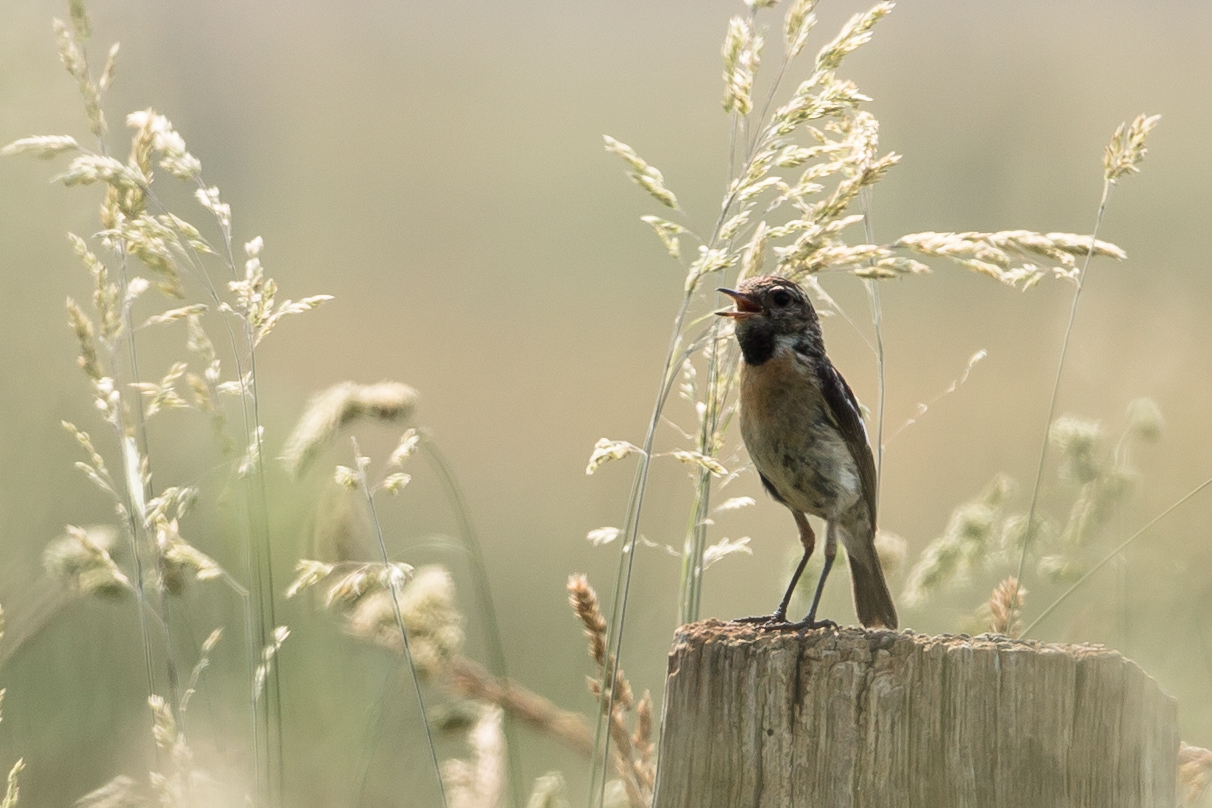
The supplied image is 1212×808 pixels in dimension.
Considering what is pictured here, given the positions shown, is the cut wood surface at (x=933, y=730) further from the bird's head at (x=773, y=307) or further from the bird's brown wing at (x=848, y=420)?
the bird's brown wing at (x=848, y=420)

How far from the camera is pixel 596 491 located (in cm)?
565

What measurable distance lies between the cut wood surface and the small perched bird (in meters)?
1.56

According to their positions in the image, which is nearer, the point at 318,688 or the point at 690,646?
the point at 690,646

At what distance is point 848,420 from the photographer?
3.86 m

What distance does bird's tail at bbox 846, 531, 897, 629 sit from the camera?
3.86 metres

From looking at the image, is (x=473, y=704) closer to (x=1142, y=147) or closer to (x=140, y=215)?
(x=140, y=215)

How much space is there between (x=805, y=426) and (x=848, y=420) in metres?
0.16

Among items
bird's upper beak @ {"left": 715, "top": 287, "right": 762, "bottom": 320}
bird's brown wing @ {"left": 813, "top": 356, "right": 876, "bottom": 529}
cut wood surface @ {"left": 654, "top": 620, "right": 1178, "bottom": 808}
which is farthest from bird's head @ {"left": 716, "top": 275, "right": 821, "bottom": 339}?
cut wood surface @ {"left": 654, "top": 620, "right": 1178, "bottom": 808}

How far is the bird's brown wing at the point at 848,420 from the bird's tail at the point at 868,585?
92 millimetres

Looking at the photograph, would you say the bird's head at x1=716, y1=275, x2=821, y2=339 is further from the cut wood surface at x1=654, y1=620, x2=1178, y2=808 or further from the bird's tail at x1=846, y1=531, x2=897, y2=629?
the cut wood surface at x1=654, y1=620, x2=1178, y2=808

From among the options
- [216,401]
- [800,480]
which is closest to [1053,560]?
[800,480]

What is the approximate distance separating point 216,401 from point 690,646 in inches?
Result: 74.6

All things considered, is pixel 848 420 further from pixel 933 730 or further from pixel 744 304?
pixel 933 730

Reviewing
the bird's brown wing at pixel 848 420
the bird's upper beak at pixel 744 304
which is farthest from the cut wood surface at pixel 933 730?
the bird's brown wing at pixel 848 420
